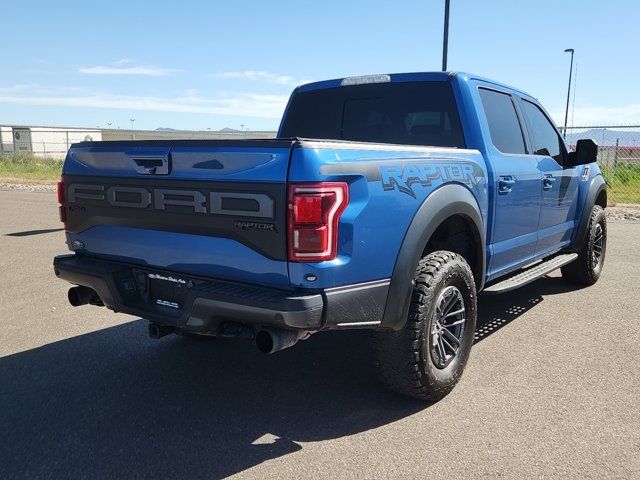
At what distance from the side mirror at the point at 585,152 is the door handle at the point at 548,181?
466 millimetres

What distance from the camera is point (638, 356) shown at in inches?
162

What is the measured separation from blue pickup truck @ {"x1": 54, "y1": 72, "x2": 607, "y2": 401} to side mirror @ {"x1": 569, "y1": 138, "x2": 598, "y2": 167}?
927 millimetres

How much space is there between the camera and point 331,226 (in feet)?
8.41

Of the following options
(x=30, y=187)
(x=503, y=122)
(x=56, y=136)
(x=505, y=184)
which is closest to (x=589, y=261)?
(x=503, y=122)

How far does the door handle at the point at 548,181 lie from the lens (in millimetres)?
4734

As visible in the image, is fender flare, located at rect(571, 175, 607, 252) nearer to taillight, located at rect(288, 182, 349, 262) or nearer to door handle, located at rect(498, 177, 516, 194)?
door handle, located at rect(498, 177, 516, 194)

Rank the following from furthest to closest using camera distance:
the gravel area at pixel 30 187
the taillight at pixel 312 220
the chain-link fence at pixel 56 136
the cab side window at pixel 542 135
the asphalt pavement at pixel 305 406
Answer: the chain-link fence at pixel 56 136, the gravel area at pixel 30 187, the cab side window at pixel 542 135, the asphalt pavement at pixel 305 406, the taillight at pixel 312 220

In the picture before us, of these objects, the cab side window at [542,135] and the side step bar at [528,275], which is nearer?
the side step bar at [528,275]

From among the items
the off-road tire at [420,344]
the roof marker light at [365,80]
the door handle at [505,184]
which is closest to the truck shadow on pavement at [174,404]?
the off-road tire at [420,344]

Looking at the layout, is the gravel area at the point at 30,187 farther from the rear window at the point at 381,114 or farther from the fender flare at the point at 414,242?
the fender flare at the point at 414,242

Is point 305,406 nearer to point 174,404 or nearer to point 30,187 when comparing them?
point 174,404

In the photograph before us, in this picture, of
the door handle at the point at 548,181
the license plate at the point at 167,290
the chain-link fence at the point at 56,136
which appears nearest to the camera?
the license plate at the point at 167,290

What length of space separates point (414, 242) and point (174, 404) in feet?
5.64

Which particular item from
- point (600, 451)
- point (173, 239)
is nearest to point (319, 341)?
point (173, 239)
